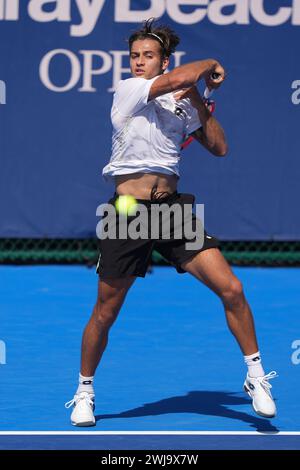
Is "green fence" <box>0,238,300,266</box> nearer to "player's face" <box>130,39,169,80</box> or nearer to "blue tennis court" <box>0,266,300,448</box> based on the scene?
"blue tennis court" <box>0,266,300,448</box>

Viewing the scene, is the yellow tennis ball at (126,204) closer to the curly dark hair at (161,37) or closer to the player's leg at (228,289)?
the player's leg at (228,289)

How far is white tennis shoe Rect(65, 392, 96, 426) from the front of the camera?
5645mm

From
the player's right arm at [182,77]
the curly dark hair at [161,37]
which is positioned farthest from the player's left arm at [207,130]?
the curly dark hair at [161,37]

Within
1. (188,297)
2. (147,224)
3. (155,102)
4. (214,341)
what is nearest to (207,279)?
(147,224)

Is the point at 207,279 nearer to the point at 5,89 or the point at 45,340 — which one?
the point at 45,340

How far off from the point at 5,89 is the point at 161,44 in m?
4.76

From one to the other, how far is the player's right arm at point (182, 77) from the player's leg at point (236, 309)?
0.83 metres

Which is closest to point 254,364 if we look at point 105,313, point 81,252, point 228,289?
point 228,289

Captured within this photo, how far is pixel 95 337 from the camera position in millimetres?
5797

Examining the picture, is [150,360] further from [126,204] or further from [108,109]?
[108,109]

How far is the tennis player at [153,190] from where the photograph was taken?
564 cm

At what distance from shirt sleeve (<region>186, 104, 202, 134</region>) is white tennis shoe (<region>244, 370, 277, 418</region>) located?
1.29 meters

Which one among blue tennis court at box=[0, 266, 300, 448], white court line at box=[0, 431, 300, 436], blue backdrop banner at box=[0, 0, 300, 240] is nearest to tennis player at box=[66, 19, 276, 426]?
white court line at box=[0, 431, 300, 436]

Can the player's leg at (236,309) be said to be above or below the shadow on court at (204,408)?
above
